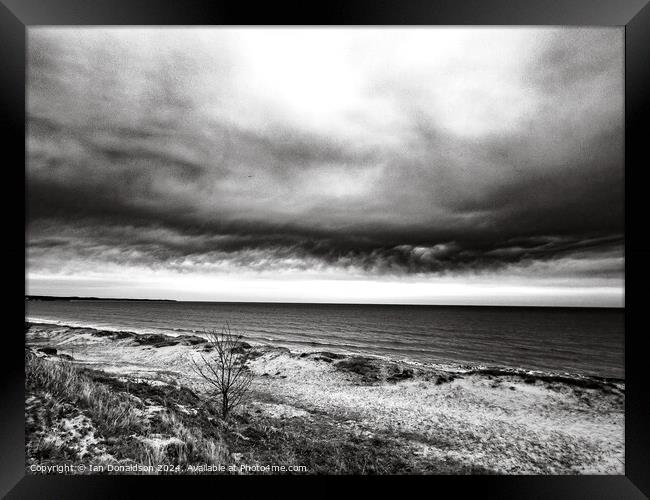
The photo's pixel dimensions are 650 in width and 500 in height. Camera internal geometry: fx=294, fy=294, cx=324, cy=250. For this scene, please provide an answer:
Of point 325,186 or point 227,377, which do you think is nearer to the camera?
point 227,377

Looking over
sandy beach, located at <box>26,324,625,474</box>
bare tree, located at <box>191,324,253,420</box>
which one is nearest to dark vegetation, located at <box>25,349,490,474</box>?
sandy beach, located at <box>26,324,625,474</box>

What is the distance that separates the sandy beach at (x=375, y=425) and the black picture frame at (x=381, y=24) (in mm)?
279

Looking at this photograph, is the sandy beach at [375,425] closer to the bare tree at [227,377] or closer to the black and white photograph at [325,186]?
the black and white photograph at [325,186]

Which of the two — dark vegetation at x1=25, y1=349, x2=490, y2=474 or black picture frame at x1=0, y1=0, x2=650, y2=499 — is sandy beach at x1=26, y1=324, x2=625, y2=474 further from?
black picture frame at x1=0, y1=0, x2=650, y2=499

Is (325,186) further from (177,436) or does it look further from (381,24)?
(177,436)

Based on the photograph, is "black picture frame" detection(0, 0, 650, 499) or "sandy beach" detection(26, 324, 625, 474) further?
"sandy beach" detection(26, 324, 625, 474)

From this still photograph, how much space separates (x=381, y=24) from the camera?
2.52 meters

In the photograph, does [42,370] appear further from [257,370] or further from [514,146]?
[514,146]

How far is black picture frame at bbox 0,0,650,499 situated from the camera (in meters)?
2.50

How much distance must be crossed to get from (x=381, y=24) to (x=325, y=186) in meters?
2.98

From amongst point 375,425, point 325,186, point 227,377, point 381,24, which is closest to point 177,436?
point 227,377

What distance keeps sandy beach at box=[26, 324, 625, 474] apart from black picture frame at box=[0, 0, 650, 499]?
0.28 m

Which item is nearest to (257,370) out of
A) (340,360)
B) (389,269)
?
(340,360)

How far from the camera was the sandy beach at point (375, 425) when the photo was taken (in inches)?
116
